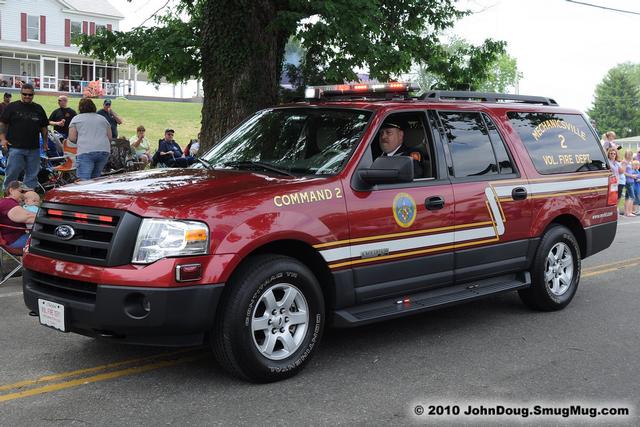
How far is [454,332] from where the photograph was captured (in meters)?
6.08

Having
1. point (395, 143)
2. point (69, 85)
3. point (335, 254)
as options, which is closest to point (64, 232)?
point (335, 254)

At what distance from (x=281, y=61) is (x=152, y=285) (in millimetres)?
7142

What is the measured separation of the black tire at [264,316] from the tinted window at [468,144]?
183 cm

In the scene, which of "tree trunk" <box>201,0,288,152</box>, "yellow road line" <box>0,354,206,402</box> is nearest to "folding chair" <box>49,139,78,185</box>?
"tree trunk" <box>201,0,288,152</box>

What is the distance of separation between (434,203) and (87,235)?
2564mm

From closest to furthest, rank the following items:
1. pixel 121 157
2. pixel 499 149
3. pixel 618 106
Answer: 1. pixel 499 149
2. pixel 121 157
3. pixel 618 106

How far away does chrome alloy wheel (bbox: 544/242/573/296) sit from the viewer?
6.82m

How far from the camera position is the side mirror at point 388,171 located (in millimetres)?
5066

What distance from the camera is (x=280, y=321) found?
4.75m

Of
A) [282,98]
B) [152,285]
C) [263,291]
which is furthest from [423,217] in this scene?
[282,98]

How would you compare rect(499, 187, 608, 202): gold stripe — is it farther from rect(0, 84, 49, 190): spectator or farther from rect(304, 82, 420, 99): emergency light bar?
rect(0, 84, 49, 190): spectator

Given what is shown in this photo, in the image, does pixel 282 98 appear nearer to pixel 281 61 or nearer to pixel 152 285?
pixel 281 61

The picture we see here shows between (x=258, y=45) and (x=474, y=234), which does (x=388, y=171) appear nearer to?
(x=474, y=234)

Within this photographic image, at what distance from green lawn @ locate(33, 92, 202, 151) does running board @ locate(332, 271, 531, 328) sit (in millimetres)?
23848
